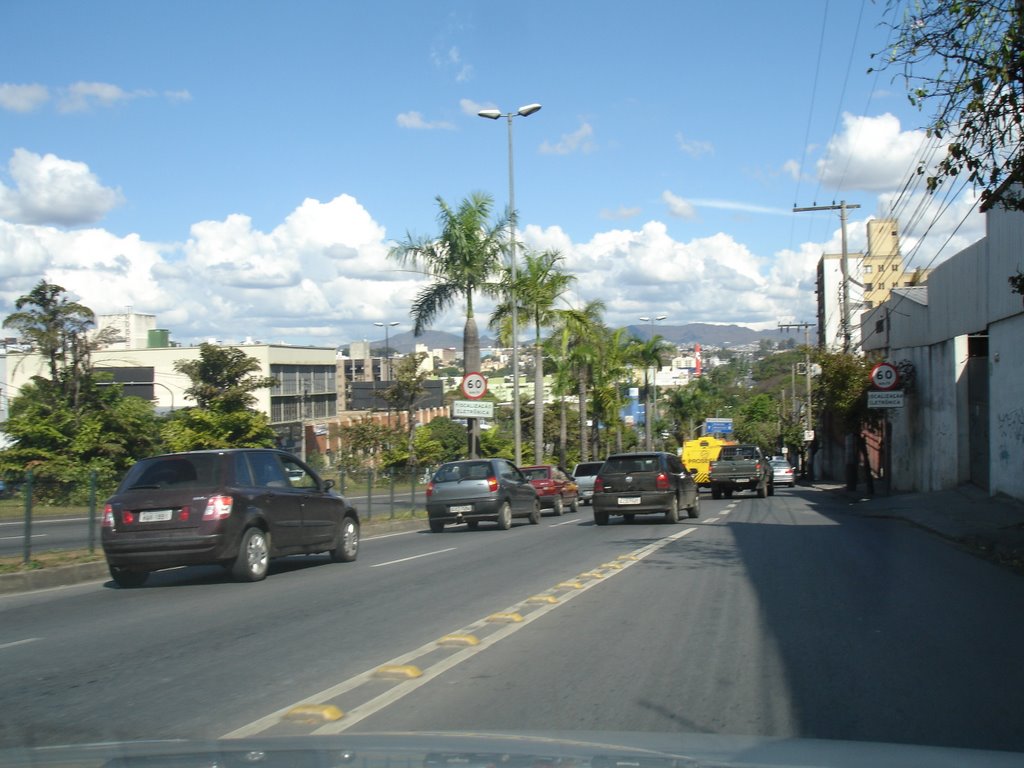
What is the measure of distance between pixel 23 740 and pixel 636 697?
12.1ft

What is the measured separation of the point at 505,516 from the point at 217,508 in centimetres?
1138

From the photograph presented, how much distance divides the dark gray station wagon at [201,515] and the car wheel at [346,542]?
1.53 m

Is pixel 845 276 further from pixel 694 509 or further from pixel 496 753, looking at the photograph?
pixel 496 753

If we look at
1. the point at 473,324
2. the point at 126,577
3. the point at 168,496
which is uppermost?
the point at 473,324

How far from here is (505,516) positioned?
23.4 meters

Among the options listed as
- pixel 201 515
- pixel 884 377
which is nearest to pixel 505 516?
pixel 201 515

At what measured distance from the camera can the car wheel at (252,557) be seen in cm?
1307

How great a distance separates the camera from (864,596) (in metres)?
11.0

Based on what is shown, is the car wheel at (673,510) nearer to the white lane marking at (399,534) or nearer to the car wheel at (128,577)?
the white lane marking at (399,534)

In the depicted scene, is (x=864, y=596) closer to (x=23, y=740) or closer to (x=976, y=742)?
(x=976, y=742)

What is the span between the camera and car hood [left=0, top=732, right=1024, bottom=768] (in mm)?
4324

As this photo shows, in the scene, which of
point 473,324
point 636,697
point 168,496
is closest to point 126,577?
point 168,496

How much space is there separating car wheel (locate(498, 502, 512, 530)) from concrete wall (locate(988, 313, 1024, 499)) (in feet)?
36.9

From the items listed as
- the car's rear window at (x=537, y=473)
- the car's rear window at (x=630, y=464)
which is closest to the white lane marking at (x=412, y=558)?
the car's rear window at (x=630, y=464)
